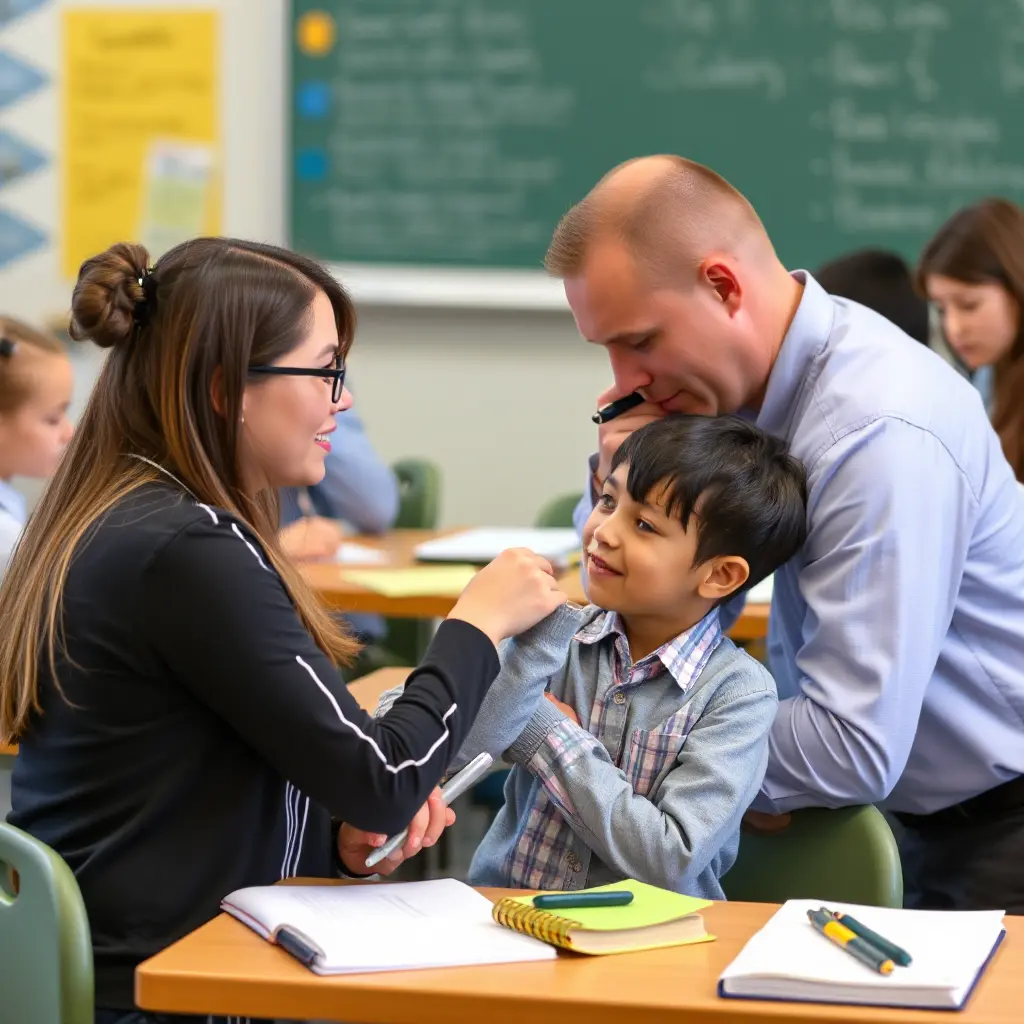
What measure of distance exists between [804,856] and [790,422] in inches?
21.8

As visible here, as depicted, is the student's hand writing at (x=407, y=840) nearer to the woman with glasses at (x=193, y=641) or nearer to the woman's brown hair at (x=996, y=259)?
the woman with glasses at (x=193, y=641)

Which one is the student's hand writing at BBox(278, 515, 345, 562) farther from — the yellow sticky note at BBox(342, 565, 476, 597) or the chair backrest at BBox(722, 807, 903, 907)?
the chair backrest at BBox(722, 807, 903, 907)

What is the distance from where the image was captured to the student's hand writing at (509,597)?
1642 mm

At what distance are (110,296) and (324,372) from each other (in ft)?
0.79

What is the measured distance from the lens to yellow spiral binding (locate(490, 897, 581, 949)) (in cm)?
136

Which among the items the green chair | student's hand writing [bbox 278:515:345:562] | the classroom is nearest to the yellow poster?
the green chair

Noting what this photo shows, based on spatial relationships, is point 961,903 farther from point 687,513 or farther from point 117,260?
point 117,260

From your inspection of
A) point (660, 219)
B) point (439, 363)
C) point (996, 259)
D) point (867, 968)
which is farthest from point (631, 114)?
point (867, 968)

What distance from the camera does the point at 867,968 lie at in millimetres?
1288

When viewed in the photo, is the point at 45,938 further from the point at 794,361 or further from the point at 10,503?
the point at 10,503

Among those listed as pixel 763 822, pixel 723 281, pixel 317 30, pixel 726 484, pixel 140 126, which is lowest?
pixel 763 822

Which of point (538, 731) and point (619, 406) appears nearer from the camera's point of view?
point (538, 731)

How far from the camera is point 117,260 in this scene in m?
1.65

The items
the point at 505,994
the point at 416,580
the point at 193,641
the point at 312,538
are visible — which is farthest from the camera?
the point at 312,538
